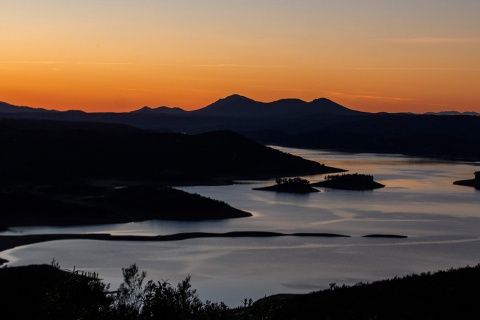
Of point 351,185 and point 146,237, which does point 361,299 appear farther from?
point 351,185

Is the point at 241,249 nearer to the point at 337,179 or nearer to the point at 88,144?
the point at 337,179

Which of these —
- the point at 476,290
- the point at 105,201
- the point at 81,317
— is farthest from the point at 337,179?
the point at 81,317

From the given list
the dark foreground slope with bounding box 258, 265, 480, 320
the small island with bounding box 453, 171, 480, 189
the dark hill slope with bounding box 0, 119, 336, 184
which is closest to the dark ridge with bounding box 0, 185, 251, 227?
the dark hill slope with bounding box 0, 119, 336, 184

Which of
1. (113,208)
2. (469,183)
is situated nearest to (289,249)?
(113,208)

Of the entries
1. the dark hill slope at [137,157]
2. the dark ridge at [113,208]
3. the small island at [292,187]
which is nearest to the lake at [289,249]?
the dark ridge at [113,208]

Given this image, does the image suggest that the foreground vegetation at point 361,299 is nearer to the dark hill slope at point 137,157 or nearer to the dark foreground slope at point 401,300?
the dark foreground slope at point 401,300

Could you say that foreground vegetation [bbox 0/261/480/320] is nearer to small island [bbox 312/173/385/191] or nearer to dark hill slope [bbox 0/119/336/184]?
small island [bbox 312/173/385/191]
